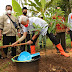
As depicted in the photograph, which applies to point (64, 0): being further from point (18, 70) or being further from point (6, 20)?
point (18, 70)

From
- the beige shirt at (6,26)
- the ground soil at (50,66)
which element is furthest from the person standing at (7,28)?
the ground soil at (50,66)

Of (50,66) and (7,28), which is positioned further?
(7,28)

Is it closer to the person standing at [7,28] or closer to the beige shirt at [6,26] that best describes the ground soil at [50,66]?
the person standing at [7,28]

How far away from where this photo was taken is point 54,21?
2020mm

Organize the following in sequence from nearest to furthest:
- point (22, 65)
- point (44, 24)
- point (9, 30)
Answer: point (22, 65)
point (44, 24)
point (9, 30)

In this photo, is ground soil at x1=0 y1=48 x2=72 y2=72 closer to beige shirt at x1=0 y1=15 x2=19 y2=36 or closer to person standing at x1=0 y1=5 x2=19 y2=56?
person standing at x1=0 y1=5 x2=19 y2=56

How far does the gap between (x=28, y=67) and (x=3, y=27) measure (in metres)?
1.60

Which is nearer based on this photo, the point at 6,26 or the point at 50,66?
the point at 50,66

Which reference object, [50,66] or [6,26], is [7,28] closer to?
[6,26]

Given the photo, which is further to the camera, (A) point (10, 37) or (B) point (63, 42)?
(B) point (63, 42)

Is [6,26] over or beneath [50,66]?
over

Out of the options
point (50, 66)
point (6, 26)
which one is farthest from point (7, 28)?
point (50, 66)

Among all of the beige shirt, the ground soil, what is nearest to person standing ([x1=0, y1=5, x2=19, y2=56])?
the beige shirt

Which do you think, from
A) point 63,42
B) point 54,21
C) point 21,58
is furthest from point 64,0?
point 21,58
